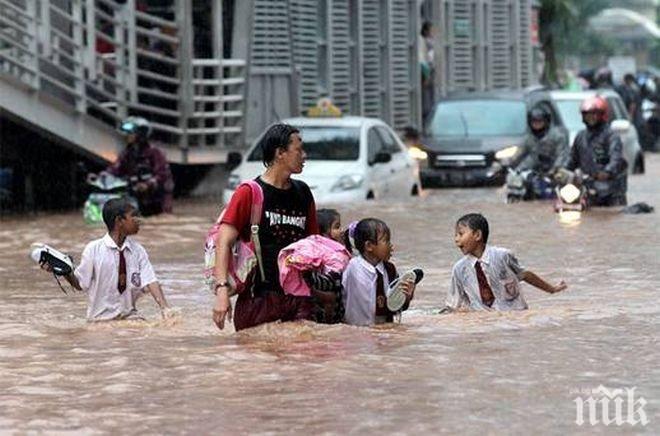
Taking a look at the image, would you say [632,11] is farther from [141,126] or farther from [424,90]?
[141,126]

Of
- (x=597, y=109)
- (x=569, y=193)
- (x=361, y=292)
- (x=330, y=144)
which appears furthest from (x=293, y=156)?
(x=330, y=144)

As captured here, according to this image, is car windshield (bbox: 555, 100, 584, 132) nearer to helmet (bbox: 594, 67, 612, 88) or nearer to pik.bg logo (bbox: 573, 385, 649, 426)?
helmet (bbox: 594, 67, 612, 88)

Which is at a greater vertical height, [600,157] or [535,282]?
[600,157]

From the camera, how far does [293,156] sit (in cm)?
1066

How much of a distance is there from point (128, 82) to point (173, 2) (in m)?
2.03

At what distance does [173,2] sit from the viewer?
26.3m

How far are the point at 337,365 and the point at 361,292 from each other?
1.05 m

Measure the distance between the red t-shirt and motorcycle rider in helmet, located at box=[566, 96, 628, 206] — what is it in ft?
32.0

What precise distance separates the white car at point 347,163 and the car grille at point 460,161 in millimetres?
3031

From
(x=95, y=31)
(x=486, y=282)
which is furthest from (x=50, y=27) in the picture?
(x=486, y=282)

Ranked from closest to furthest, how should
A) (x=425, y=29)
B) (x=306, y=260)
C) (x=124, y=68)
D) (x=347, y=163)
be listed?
(x=306, y=260)
(x=347, y=163)
(x=124, y=68)
(x=425, y=29)

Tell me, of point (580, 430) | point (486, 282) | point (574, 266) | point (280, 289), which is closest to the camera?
point (580, 430)

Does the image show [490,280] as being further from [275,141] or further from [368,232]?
[275,141]

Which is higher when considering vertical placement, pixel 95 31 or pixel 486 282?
pixel 95 31
